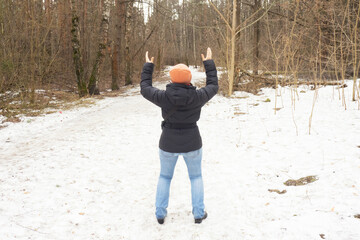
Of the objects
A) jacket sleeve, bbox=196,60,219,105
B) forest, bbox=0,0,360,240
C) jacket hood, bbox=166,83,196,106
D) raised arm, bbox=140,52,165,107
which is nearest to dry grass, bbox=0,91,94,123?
forest, bbox=0,0,360,240

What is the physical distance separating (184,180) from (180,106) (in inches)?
82.3

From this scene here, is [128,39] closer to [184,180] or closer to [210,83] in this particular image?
[184,180]

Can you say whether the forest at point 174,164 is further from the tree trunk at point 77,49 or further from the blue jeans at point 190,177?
the tree trunk at point 77,49

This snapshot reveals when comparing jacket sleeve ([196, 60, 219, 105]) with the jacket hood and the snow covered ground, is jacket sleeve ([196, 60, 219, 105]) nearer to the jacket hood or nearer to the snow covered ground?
the jacket hood

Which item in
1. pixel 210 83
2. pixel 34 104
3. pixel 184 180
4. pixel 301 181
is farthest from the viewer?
pixel 34 104

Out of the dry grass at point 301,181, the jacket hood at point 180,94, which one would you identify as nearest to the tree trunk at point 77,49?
the jacket hood at point 180,94

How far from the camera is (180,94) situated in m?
2.72

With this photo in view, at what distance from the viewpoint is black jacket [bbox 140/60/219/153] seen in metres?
2.76

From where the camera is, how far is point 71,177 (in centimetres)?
446

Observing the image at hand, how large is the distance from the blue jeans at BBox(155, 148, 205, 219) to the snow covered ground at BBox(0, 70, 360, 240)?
242 mm

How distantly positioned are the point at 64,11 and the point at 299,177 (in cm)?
1797

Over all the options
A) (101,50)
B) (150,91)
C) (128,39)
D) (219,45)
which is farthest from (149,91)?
(128,39)

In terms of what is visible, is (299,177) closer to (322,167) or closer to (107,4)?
(322,167)

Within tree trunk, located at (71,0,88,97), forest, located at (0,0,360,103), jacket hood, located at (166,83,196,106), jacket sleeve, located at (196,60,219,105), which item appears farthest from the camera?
tree trunk, located at (71,0,88,97)
